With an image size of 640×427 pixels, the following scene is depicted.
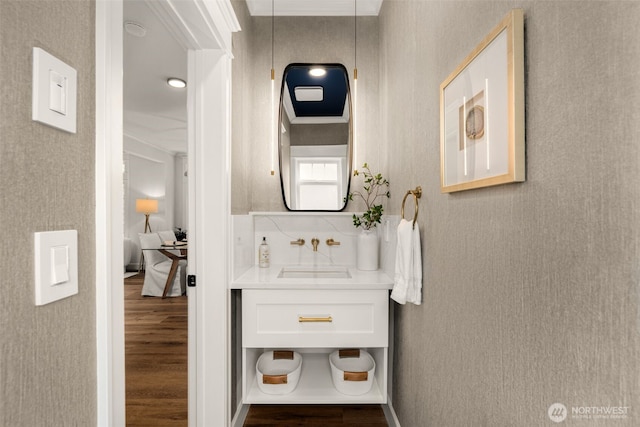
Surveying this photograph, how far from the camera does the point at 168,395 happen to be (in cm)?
240

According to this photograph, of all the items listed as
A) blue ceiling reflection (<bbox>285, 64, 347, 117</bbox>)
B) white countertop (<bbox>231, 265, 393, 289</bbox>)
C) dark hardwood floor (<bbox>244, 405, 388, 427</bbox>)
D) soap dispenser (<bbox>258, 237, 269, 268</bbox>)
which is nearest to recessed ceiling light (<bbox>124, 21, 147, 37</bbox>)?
blue ceiling reflection (<bbox>285, 64, 347, 117</bbox>)

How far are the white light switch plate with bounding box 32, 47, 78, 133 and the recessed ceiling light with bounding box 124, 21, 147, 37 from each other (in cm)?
231

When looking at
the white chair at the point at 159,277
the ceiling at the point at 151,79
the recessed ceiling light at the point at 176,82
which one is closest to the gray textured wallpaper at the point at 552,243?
the ceiling at the point at 151,79

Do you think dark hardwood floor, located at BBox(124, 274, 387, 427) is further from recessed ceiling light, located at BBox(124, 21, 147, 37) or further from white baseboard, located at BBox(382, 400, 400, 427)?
recessed ceiling light, located at BBox(124, 21, 147, 37)

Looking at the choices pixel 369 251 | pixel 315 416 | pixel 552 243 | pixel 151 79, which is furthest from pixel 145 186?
pixel 552 243

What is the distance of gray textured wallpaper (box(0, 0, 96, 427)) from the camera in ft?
1.61

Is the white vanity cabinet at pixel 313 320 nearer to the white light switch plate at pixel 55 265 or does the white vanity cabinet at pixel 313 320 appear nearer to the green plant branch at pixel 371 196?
the green plant branch at pixel 371 196

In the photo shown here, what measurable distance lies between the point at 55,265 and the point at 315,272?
1845 millimetres

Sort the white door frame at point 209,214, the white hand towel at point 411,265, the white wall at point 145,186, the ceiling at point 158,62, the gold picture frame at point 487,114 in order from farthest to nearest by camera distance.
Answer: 1. the white wall at point 145,186
2. the ceiling at point 158,62
3. the white door frame at point 209,214
4. the white hand towel at point 411,265
5. the gold picture frame at point 487,114

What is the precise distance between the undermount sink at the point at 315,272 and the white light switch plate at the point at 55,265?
163cm

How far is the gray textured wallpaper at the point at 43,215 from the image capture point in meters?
0.49

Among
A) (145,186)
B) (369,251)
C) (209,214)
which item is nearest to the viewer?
(209,214)

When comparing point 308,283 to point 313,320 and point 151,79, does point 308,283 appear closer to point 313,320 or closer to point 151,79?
point 313,320

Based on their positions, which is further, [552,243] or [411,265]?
[411,265]
